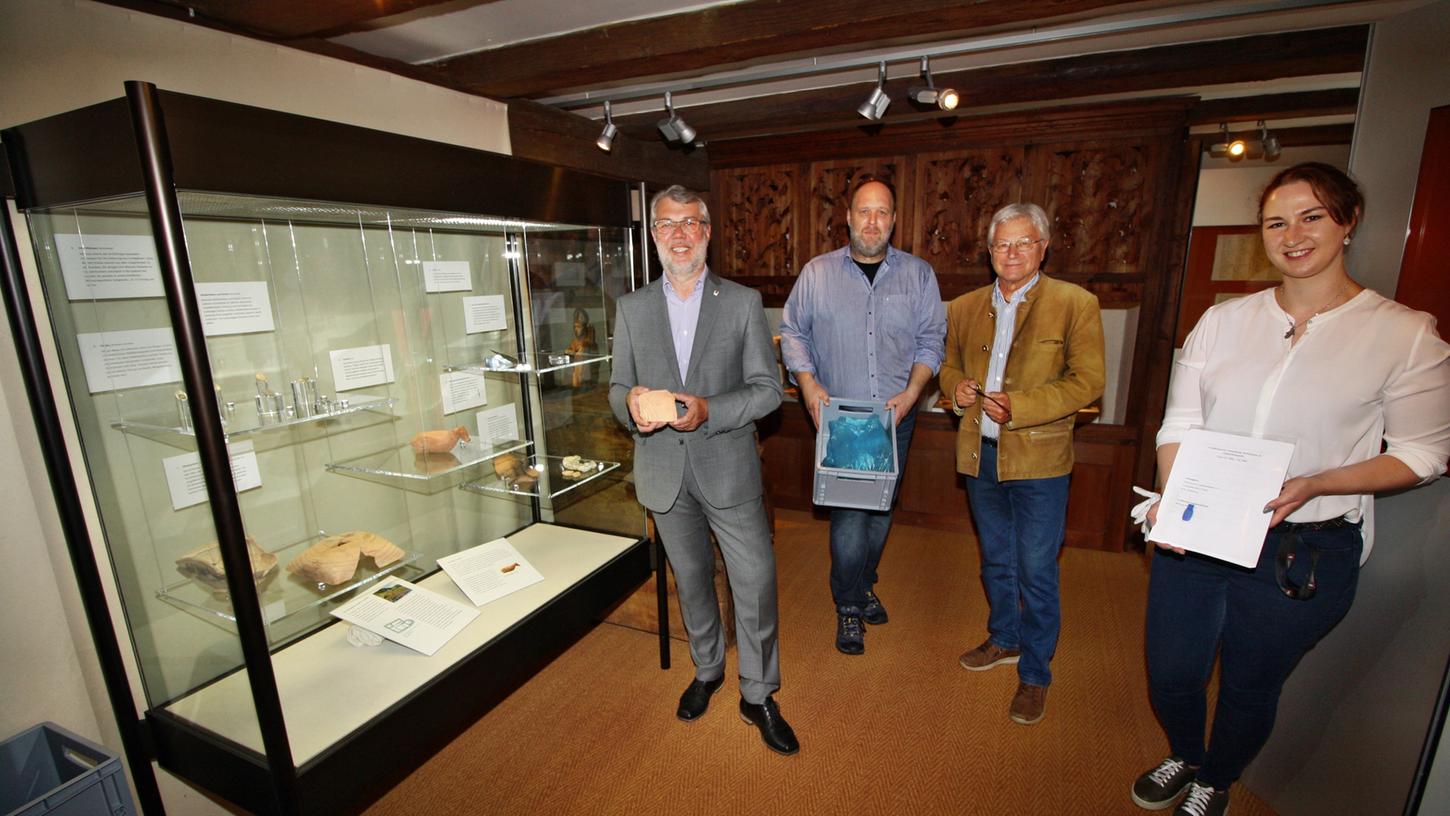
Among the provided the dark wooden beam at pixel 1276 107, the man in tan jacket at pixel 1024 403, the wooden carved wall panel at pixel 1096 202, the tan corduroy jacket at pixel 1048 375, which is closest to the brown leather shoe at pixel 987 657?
the man in tan jacket at pixel 1024 403

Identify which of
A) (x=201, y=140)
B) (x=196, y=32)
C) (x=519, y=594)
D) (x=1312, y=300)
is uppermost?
(x=196, y=32)

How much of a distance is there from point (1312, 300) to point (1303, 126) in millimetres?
3597

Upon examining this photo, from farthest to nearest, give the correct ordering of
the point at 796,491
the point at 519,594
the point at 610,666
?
the point at 796,491, the point at 610,666, the point at 519,594

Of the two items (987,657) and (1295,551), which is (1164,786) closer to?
(987,657)

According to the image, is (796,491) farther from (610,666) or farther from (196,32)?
(196,32)

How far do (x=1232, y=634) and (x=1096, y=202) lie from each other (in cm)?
290

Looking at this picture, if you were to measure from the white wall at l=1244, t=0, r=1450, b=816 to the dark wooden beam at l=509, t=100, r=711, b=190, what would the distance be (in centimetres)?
325

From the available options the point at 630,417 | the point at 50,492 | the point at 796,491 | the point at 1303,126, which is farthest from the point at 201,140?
the point at 1303,126

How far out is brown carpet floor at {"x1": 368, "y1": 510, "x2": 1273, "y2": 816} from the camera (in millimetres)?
2195

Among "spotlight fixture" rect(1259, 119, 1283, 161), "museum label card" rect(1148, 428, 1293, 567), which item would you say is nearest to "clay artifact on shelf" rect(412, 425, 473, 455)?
"museum label card" rect(1148, 428, 1293, 567)

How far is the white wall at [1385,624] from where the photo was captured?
5.32 ft

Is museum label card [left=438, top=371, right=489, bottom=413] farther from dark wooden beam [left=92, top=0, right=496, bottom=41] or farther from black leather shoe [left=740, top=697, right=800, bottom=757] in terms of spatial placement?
black leather shoe [left=740, top=697, right=800, bottom=757]

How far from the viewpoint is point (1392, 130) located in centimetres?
204

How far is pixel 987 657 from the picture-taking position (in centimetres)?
289
